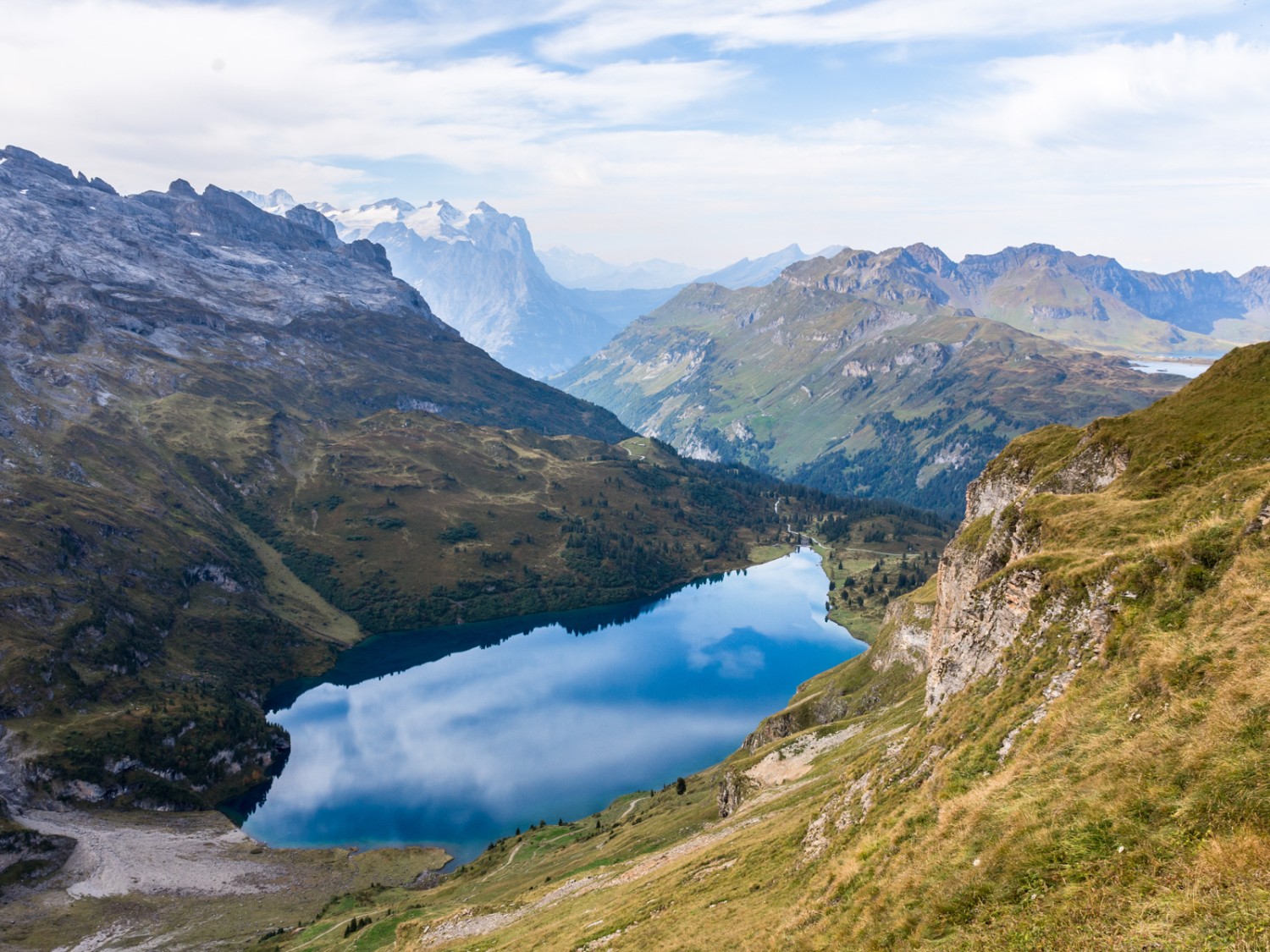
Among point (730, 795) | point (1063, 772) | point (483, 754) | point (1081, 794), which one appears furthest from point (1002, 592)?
point (483, 754)

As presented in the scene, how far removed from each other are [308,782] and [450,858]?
53.7 meters

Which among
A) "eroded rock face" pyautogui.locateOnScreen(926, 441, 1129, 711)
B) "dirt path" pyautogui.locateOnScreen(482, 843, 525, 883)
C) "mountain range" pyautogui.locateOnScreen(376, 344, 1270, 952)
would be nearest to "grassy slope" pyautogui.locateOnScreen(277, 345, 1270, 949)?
"mountain range" pyautogui.locateOnScreen(376, 344, 1270, 952)

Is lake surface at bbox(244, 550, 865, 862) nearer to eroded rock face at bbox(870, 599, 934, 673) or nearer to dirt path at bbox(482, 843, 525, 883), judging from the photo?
dirt path at bbox(482, 843, 525, 883)

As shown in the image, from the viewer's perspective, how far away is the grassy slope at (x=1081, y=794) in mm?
16188

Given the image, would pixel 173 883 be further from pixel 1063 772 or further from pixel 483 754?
pixel 1063 772

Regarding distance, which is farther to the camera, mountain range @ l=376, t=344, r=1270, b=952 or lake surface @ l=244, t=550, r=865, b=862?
lake surface @ l=244, t=550, r=865, b=862

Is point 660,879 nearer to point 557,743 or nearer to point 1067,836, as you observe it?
point 1067,836

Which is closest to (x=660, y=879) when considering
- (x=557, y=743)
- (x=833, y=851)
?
(x=833, y=851)

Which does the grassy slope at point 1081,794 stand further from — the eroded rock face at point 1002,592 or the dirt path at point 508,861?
the dirt path at point 508,861

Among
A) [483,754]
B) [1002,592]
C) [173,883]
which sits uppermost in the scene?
[1002,592]

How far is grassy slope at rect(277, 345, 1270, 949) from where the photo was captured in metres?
16.2

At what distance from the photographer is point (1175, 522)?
3450 centimetres

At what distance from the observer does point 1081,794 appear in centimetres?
1991

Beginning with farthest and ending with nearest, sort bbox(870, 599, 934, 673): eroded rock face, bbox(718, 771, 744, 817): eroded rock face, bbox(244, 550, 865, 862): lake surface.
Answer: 1. bbox(244, 550, 865, 862): lake surface
2. bbox(870, 599, 934, 673): eroded rock face
3. bbox(718, 771, 744, 817): eroded rock face
